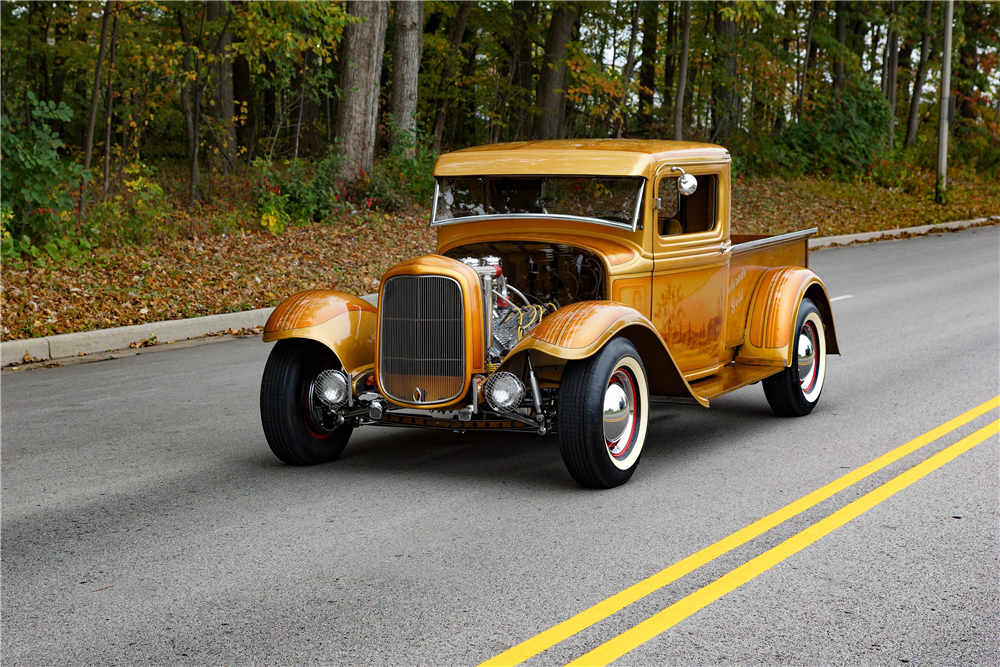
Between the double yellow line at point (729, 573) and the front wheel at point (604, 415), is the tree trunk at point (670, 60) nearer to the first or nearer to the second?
the double yellow line at point (729, 573)

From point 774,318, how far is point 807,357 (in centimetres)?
66

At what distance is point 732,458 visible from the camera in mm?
6320

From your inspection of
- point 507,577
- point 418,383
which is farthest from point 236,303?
point 507,577

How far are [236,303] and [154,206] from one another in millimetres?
4655

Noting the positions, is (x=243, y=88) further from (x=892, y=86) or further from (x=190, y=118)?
(x=892, y=86)

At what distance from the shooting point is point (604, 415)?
5574 mm

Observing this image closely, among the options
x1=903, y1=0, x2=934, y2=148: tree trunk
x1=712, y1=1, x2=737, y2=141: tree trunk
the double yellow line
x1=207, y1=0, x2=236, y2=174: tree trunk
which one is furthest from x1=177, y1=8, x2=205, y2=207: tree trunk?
x1=903, y1=0, x2=934, y2=148: tree trunk

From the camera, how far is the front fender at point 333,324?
19.8 feet

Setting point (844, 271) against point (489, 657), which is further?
point (844, 271)

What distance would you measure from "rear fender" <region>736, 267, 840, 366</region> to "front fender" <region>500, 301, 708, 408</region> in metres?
1.16

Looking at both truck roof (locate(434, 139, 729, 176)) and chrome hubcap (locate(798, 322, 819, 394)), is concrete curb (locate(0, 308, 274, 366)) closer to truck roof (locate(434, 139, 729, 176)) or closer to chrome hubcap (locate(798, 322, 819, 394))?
truck roof (locate(434, 139, 729, 176))

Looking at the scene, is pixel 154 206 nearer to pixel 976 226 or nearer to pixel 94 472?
pixel 94 472

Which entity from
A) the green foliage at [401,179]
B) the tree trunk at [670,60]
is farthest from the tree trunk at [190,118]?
the tree trunk at [670,60]

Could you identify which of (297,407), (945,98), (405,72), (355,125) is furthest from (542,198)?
(945,98)
